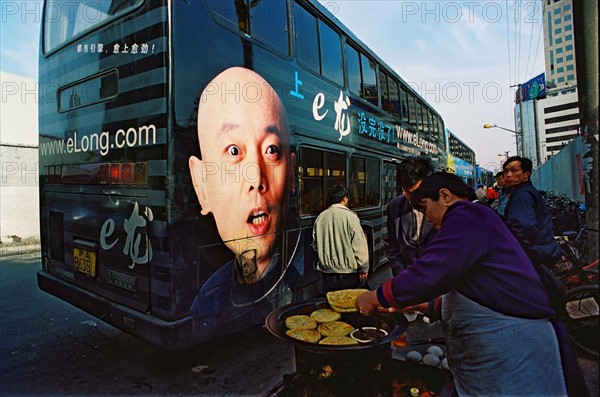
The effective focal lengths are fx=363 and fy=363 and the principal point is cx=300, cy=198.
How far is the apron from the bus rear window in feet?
11.8

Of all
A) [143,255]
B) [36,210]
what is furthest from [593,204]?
[36,210]

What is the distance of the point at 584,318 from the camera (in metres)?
4.35

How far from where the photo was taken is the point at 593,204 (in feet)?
10.8

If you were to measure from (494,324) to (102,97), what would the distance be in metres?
3.83

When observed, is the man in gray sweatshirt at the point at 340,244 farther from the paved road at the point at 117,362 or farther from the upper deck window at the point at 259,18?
the upper deck window at the point at 259,18

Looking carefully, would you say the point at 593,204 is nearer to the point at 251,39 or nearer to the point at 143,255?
the point at 251,39

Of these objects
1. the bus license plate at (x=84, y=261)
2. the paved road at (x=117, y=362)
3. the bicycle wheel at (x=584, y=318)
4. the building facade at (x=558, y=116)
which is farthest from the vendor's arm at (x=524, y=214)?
the building facade at (x=558, y=116)

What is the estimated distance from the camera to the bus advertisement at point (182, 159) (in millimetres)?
3096


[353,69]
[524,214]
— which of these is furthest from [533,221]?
[353,69]

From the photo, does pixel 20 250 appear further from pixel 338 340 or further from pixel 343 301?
pixel 338 340

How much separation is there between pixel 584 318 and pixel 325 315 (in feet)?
12.1

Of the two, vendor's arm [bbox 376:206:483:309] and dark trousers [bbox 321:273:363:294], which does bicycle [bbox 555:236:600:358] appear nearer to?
dark trousers [bbox 321:273:363:294]

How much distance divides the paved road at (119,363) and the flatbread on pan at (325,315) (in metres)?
1.19

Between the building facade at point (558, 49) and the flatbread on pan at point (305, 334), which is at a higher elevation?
the building facade at point (558, 49)
